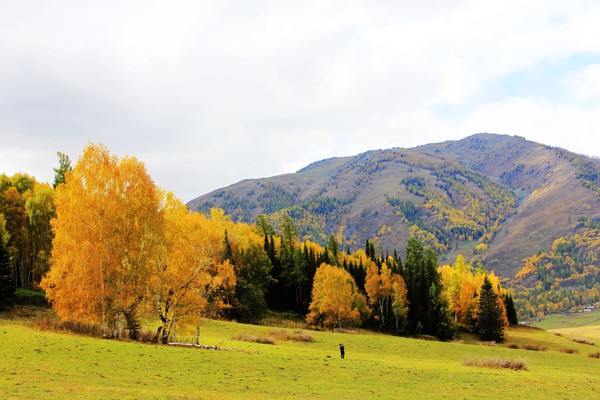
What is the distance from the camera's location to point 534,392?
33250 mm

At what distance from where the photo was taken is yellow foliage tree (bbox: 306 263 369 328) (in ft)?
300

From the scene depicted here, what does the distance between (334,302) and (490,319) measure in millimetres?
38474

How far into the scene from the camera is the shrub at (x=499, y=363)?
48000 millimetres

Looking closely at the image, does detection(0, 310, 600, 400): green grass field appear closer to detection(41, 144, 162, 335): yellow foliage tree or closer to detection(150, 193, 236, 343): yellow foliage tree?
detection(41, 144, 162, 335): yellow foliage tree

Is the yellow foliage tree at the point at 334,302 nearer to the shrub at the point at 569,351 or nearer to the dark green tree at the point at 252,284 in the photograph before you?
the dark green tree at the point at 252,284

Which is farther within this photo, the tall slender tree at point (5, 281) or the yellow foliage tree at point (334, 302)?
the yellow foliage tree at point (334, 302)

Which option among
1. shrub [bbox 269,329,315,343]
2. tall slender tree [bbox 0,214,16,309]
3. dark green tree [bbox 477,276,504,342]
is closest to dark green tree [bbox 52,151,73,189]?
tall slender tree [bbox 0,214,16,309]

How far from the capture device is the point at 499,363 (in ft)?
160

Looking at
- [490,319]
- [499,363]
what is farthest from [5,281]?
[490,319]

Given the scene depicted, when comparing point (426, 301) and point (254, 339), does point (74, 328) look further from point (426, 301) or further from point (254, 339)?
point (426, 301)

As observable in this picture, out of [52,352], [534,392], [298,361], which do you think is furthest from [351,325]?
[52,352]

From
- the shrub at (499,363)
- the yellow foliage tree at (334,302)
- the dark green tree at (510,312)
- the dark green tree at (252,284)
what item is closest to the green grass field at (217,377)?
Answer: the shrub at (499,363)

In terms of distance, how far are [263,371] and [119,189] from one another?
2219cm

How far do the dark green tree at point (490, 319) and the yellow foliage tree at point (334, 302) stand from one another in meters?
30.1
